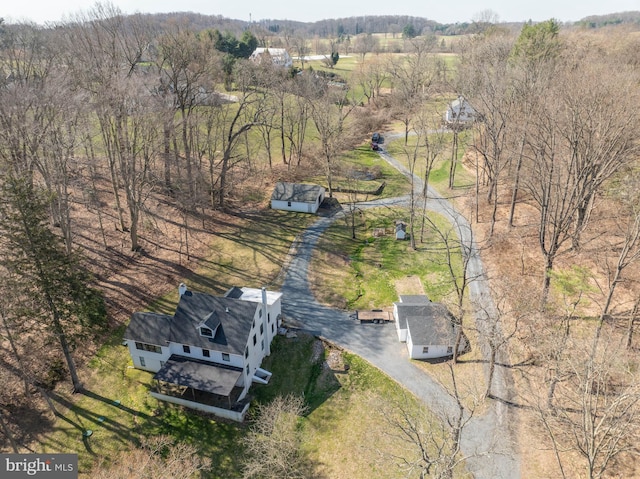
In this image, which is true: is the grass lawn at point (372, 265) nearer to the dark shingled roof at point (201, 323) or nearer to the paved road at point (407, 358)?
the paved road at point (407, 358)

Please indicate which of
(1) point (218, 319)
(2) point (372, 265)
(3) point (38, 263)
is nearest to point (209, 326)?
(1) point (218, 319)

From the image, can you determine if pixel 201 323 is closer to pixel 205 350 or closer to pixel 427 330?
pixel 205 350

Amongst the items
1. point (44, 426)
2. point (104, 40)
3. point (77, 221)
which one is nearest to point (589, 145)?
point (44, 426)

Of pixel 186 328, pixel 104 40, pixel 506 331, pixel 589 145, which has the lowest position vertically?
pixel 506 331

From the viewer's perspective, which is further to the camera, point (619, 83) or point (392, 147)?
point (392, 147)

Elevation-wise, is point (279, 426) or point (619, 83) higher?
point (619, 83)

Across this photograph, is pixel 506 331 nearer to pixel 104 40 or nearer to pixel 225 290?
pixel 225 290

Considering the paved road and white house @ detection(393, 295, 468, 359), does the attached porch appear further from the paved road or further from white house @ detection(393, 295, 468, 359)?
white house @ detection(393, 295, 468, 359)
